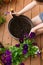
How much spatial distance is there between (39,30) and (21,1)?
0.62 metres

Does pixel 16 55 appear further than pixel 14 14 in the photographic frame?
No

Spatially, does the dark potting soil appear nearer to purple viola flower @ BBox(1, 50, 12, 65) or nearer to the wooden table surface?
the wooden table surface

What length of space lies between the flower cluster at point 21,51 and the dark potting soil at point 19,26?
132 mm

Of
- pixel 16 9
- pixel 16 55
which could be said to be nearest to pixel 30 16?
pixel 16 9

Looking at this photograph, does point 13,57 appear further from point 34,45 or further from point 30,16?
point 30,16

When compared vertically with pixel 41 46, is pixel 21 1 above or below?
above

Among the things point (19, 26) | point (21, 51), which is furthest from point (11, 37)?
point (21, 51)

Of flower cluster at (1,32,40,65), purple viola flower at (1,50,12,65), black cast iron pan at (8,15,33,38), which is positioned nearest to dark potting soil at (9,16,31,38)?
black cast iron pan at (8,15,33,38)

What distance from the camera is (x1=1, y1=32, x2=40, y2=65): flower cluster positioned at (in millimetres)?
2063

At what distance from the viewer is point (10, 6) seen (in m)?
2.65

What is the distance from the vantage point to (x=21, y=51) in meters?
2.13

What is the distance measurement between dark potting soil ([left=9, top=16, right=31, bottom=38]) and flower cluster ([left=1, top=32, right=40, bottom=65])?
132 millimetres

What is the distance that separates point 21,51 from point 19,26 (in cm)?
38

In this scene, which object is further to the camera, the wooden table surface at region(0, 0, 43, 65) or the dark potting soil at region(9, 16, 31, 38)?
the dark potting soil at region(9, 16, 31, 38)
